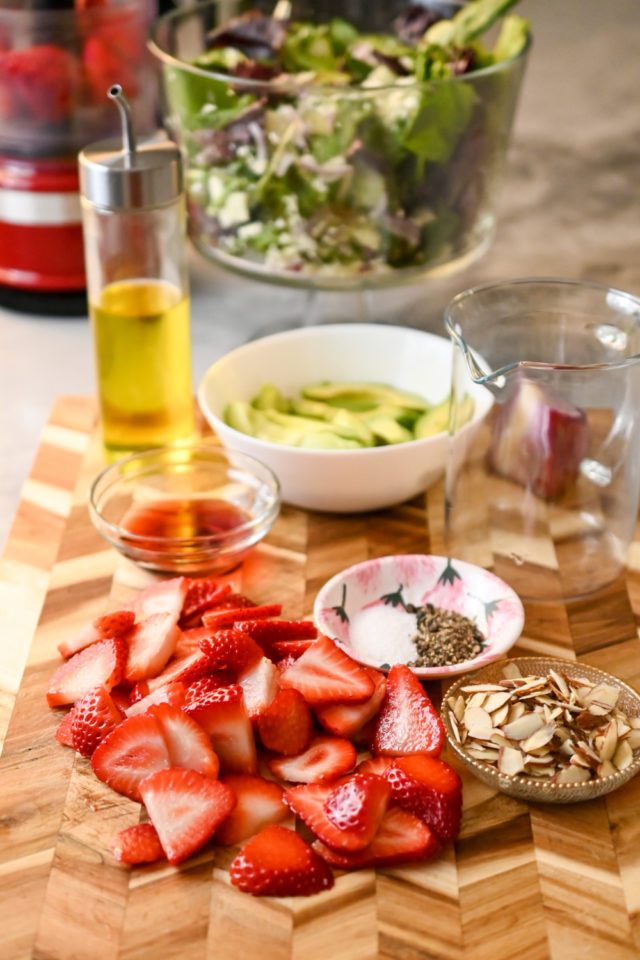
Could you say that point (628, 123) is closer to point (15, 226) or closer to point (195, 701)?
point (15, 226)

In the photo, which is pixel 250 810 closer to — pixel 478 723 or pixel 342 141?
pixel 478 723

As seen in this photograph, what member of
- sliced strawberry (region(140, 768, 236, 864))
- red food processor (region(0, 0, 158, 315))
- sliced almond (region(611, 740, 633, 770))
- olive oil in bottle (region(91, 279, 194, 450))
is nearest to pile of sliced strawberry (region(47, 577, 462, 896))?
sliced strawberry (region(140, 768, 236, 864))

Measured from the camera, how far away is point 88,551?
121cm

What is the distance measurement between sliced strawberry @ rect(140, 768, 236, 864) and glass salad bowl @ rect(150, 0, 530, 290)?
0.72m

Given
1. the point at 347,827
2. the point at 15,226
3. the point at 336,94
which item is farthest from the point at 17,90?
the point at 347,827

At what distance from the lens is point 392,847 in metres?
0.84

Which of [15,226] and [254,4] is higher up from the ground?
[254,4]

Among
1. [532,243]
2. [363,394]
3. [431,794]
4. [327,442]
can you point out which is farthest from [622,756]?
[532,243]

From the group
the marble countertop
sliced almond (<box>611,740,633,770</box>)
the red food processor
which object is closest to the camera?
sliced almond (<box>611,740,633,770</box>)

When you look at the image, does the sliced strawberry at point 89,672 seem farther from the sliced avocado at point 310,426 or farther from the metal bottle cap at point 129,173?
the metal bottle cap at point 129,173

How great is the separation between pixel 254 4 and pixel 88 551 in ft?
2.82

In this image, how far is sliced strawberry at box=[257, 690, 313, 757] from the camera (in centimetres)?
92

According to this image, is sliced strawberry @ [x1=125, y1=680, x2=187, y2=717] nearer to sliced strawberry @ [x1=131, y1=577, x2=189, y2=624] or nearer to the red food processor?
sliced strawberry @ [x1=131, y1=577, x2=189, y2=624]

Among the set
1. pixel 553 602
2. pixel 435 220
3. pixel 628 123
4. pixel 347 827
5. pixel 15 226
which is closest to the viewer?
pixel 347 827
